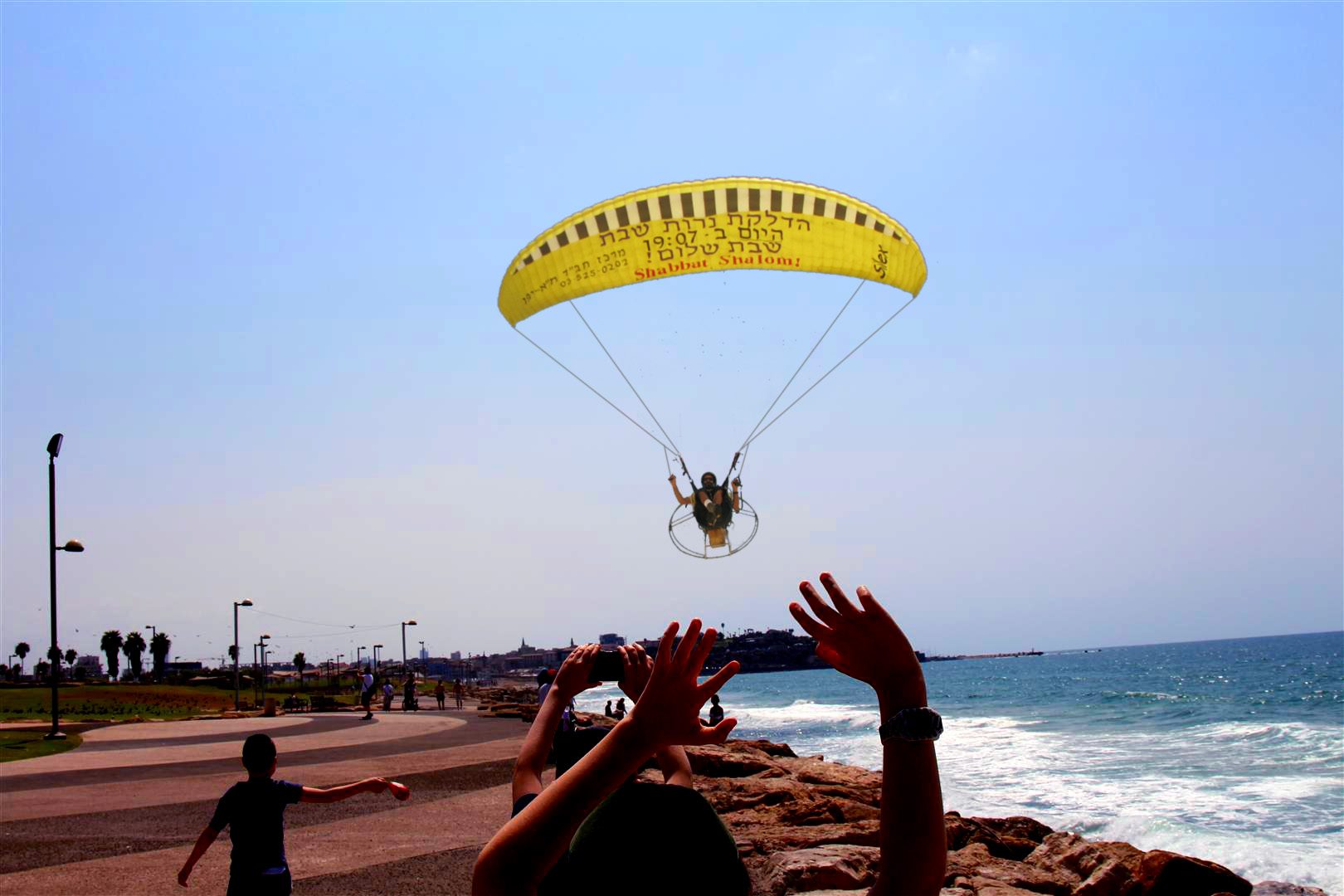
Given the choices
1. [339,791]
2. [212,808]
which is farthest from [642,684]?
[212,808]

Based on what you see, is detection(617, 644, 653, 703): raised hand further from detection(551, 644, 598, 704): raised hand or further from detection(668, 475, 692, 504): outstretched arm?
detection(668, 475, 692, 504): outstretched arm

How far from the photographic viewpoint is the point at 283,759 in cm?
1844

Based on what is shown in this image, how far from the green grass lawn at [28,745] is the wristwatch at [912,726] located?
73.1 ft

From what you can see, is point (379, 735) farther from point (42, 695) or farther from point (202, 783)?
point (42, 695)

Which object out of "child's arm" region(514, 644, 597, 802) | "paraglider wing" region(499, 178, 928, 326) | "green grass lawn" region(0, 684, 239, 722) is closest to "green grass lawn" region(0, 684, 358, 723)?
"green grass lawn" region(0, 684, 239, 722)

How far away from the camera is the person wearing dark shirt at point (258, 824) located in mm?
5379

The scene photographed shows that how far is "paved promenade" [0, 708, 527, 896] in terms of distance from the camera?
895 cm

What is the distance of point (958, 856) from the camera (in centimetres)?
991

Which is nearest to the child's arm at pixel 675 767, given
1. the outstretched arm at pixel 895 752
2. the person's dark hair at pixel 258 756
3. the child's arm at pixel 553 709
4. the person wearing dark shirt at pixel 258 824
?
the child's arm at pixel 553 709

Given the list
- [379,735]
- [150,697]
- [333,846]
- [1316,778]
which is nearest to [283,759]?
[379,735]

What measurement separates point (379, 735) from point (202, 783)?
9414 millimetres

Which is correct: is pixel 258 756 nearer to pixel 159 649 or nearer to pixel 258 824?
pixel 258 824

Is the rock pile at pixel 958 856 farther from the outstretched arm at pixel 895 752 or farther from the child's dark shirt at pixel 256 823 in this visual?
the outstretched arm at pixel 895 752

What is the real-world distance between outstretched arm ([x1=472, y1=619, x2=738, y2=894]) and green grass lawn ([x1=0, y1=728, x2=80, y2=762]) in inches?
867
